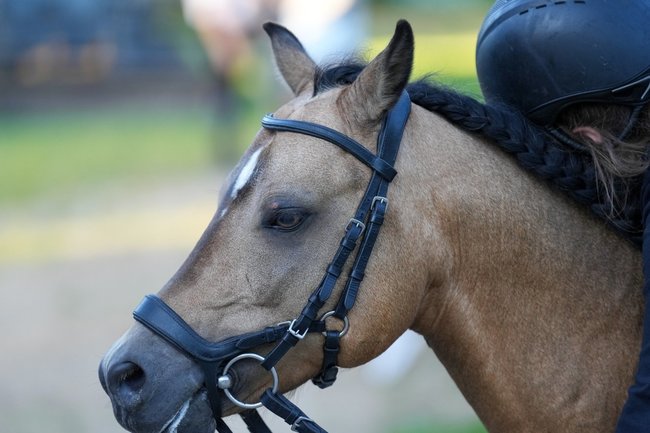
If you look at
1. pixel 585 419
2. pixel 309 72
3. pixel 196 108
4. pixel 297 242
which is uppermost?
pixel 196 108

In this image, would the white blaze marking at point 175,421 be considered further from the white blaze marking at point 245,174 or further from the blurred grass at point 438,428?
the blurred grass at point 438,428

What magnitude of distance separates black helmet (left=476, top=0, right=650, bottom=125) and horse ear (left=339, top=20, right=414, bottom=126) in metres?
0.48

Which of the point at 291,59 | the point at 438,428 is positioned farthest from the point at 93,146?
the point at 291,59

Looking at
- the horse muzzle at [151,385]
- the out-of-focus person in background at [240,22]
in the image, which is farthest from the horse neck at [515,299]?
the out-of-focus person in background at [240,22]

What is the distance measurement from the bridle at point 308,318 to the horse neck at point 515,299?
4.8 inches

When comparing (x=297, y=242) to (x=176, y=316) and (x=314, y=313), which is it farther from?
(x=176, y=316)

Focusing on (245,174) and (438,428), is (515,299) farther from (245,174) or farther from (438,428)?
(438,428)

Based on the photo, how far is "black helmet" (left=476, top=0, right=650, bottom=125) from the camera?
9.57ft

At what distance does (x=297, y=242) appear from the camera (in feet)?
9.17

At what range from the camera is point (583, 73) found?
117 inches

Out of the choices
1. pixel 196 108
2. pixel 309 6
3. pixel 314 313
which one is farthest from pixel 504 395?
pixel 196 108

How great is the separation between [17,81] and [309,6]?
33.3ft

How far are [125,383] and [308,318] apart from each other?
562 mm

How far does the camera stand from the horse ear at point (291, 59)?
3367 millimetres
